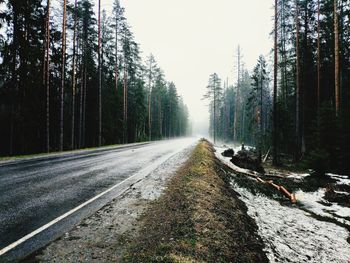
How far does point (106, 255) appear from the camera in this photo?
339 centimetres

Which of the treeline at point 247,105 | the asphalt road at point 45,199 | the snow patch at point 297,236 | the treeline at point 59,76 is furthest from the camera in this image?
the treeline at point 247,105

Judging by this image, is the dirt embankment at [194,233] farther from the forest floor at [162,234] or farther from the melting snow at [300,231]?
the melting snow at [300,231]

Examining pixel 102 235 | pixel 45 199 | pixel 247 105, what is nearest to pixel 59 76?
pixel 45 199

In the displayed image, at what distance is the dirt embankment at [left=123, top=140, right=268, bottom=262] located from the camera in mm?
3418

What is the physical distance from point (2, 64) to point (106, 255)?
23.0 m

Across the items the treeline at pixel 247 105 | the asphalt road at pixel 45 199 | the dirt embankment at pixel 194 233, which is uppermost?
the treeline at pixel 247 105

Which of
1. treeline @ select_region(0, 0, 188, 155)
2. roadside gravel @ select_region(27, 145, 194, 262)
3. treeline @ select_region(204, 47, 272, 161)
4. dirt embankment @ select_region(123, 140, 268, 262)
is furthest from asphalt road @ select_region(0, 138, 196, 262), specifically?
treeline @ select_region(204, 47, 272, 161)

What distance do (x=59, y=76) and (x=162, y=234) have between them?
2886 centimetres

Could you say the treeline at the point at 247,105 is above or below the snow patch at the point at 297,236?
above

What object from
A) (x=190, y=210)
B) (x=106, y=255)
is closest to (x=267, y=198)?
(x=190, y=210)

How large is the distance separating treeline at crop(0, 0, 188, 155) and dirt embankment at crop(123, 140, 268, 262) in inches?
649

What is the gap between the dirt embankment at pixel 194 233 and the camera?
11.2ft

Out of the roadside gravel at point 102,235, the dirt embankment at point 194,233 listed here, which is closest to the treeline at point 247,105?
the dirt embankment at point 194,233

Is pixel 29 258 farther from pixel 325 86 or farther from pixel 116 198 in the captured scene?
pixel 325 86
